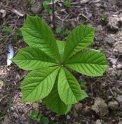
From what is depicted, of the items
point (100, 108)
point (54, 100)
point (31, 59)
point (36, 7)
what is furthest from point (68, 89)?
point (36, 7)

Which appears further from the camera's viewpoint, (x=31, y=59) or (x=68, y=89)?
(x=31, y=59)

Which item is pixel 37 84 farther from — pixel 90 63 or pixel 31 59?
pixel 90 63

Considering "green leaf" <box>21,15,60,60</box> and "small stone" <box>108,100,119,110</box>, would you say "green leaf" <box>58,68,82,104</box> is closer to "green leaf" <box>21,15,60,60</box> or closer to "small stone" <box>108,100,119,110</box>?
"green leaf" <box>21,15,60,60</box>

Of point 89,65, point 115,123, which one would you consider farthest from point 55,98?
point 115,123

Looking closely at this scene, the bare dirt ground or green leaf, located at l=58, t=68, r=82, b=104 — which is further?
the bare dirt ground

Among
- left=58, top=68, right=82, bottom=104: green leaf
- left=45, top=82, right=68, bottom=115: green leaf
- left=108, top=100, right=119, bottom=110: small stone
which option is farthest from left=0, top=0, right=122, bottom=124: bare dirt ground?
left=58, top=68, right=82, bottom=104: green leaf

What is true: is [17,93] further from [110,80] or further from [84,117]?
[110,80]
